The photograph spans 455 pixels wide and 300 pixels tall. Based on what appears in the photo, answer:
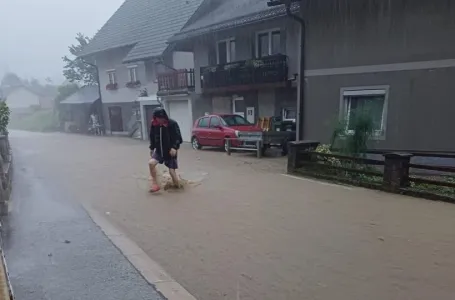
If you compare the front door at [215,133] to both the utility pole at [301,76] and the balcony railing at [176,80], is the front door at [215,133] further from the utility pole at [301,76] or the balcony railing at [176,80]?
the balcony railing at [176,80]

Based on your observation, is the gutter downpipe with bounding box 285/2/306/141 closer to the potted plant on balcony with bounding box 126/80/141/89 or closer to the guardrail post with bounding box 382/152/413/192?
the guardrail post with bounding box 382/152/413/192

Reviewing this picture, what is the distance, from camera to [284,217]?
20.5 feet

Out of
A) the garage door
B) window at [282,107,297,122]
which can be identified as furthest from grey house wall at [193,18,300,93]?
the garage door

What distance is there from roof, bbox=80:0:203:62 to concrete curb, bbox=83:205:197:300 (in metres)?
18.0

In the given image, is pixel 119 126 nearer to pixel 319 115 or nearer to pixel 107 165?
pixel 107 165

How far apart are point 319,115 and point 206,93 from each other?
891 cm

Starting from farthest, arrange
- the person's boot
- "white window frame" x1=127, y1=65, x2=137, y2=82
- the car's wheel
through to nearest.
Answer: "white window frame" x1=127, y1=65, x2=137, y2=82
the car's wheel
the person's boot

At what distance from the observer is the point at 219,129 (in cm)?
1608

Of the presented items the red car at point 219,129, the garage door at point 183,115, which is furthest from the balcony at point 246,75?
the garage door at point 183,115

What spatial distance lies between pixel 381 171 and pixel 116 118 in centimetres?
2490

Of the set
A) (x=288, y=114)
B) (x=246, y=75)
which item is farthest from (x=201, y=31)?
(x=288, y=114)

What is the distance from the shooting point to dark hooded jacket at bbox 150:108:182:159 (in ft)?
26.8

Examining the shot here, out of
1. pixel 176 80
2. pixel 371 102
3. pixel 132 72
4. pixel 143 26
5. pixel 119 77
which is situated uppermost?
pixel 143 26

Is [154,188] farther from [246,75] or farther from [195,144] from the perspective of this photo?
[246,75]
